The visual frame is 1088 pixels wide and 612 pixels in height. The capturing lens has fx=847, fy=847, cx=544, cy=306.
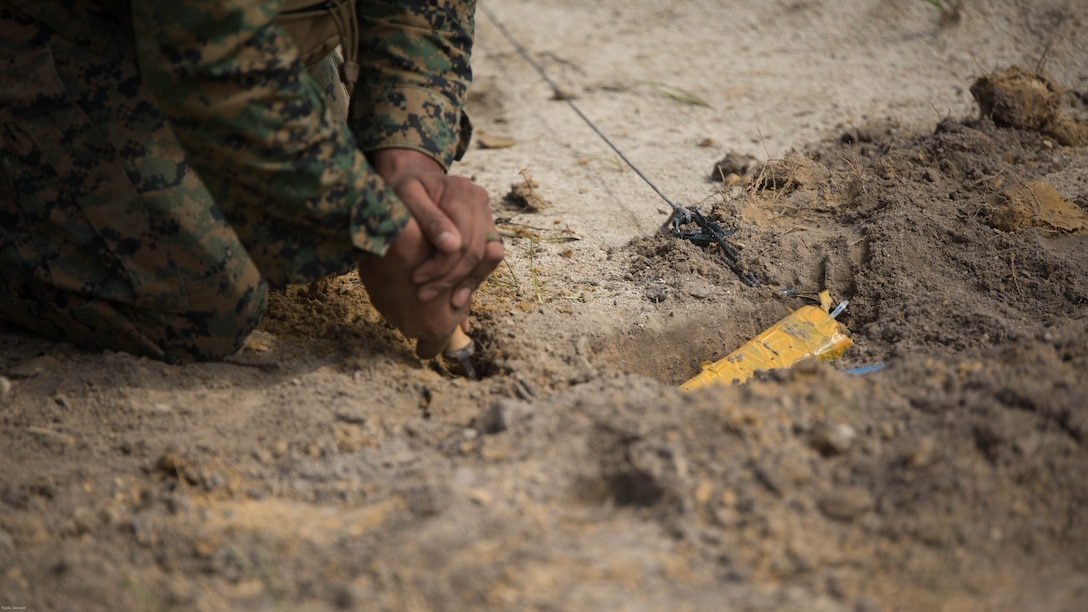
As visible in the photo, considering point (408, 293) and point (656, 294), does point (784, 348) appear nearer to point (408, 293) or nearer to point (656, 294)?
point (656, 294)

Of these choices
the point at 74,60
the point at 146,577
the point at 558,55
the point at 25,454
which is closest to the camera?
the point at 146,577

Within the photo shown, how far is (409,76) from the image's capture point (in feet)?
6.49

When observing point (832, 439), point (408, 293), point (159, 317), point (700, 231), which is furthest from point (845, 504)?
point (159, 317)

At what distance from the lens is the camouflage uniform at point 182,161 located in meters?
1.50

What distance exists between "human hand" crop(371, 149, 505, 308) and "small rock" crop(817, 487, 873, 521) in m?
0.78

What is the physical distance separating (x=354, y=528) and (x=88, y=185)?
0.97m

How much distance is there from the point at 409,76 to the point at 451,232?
526mm

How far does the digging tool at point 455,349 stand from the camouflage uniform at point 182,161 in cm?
26

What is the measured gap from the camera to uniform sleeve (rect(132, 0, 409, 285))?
145 cm

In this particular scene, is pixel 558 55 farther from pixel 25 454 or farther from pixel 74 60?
pixel 25 454

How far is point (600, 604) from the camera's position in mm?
1174

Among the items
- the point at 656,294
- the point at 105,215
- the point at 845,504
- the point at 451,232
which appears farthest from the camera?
the point at 656,294

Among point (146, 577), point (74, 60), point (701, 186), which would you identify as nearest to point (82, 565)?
point (146, 577)

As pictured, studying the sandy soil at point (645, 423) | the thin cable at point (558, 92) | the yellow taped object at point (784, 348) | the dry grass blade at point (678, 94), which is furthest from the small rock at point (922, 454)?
the dry grass blade at point (678, 94)
